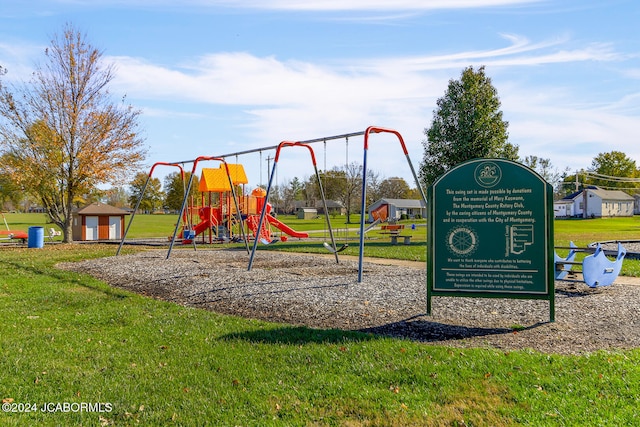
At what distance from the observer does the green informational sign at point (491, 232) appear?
7797 mm

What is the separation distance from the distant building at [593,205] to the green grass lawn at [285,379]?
7902cm

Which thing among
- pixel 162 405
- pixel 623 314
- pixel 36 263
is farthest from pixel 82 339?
pixel 36 263

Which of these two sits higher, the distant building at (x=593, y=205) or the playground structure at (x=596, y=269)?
the distant building at (x=593, y=205)

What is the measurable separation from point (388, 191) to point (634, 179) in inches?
1473

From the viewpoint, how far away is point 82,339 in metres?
7.04

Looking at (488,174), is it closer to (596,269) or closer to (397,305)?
(397,305)

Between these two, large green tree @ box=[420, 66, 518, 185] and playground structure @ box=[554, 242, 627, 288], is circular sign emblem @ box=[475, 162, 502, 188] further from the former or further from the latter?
large green tree @ box=[420, 66, 518, 185]

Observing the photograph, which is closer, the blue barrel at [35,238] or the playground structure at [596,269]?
the playground structure at [596,269]

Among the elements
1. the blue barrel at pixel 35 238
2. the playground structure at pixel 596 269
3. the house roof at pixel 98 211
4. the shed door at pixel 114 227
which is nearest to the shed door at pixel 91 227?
the house roof at pixel 98 211

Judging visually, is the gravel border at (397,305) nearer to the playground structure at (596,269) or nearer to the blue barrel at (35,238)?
the playground structure at (596,269)

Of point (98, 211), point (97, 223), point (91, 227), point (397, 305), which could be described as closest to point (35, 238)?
point (91, 227)

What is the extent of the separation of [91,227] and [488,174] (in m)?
27.8

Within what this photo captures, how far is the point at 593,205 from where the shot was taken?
257 ft

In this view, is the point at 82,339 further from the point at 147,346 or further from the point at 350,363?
the point at 350,363
